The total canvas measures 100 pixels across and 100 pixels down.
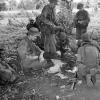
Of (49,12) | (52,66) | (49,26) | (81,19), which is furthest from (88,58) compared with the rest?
(81,19)

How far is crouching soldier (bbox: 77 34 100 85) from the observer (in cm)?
463

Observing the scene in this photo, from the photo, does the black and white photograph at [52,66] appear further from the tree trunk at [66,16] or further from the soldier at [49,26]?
the tree trunk at [66,16]

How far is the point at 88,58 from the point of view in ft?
15.4

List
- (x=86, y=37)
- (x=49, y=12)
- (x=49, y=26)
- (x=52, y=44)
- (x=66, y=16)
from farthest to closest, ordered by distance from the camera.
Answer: (x=66, y=16), (x=52, y=44), (x=49, y=12), (x=49, y=26), (x=86, y=37)

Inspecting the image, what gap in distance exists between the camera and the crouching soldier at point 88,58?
4.63 meters

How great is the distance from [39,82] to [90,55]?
1.88 meters

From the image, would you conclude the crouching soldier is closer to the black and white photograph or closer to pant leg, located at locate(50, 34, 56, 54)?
the black and white photograph

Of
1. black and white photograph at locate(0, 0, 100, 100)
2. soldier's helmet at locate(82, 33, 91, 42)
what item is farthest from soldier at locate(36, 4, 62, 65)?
soldier's helmet at locate(82, 33, 91, 42)

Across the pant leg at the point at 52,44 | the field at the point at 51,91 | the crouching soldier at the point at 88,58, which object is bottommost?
the field at the point at 51,91

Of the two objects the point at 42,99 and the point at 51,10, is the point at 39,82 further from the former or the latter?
the point at 51,10

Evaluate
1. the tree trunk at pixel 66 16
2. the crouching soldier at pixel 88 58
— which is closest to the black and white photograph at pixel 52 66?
the crouching soldier at pixel 88 58

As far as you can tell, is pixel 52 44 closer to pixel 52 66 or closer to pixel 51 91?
pixel 52 66

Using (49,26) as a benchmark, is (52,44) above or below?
below

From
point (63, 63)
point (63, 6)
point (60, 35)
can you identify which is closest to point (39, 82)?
point (63, 63)
